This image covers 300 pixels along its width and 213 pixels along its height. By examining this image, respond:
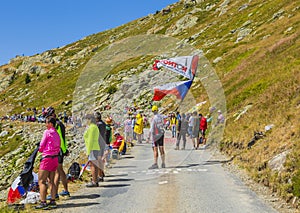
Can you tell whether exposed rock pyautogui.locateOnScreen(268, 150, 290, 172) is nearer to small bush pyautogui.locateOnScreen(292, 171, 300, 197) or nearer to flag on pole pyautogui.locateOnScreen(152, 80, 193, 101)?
small bush pyautogui.locateOnScreen(292, 171, 300, 197)

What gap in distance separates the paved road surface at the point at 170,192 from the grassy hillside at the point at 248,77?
1074 mm

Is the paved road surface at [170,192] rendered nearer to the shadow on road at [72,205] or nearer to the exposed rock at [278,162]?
the shadow on road at [72,205]

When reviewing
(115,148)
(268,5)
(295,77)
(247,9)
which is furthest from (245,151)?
(247,9)

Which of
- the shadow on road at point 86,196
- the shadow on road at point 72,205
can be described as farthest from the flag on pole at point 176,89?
the shadow on road at point 72,205

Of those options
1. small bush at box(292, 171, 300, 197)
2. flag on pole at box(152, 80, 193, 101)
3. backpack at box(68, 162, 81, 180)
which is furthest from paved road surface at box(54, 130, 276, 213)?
flag on pole at box(152, 80, 193, 101)

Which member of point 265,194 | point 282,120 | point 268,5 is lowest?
point 265,194

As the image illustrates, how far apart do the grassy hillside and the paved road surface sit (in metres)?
1.07

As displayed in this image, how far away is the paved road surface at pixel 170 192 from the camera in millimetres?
8398

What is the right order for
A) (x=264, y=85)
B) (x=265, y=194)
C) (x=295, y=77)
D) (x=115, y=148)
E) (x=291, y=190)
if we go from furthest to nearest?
(x=264, y=85), (x=295, y=77), (x=115, y=148), (x=265, y=194), (x=291, y=190)

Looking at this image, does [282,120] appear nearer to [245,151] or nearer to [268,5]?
[245,151]

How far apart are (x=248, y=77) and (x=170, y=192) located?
76.3ft

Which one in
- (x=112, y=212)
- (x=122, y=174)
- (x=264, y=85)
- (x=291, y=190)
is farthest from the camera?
(x=264, y=85)

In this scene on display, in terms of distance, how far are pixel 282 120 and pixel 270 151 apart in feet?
10.3

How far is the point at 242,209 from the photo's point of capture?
8.18 m
